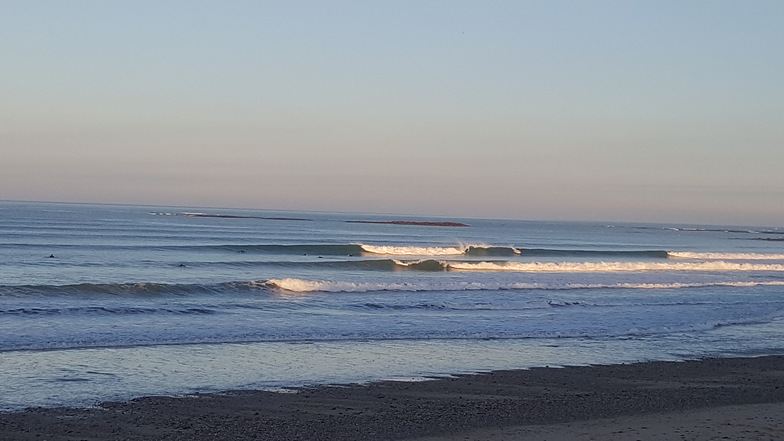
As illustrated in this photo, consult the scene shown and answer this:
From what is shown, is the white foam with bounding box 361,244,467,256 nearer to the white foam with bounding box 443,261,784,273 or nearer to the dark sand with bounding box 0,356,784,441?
the white foam with bounding box 443,261,784,273

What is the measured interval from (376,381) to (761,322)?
42.4ft

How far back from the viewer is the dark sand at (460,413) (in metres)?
8.70

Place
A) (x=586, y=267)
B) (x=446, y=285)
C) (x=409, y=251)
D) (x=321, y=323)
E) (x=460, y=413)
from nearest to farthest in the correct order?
(x=460, y=413) < (x=321, y=323) < (x=446, y=285) < (x=586, y=267) < (x=409, y=251)

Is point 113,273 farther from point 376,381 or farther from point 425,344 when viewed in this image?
point 376,381

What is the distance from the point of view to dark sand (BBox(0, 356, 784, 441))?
870 centimetres

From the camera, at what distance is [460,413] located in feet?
32.1

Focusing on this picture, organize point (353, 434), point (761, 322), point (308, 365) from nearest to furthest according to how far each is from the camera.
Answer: point (353, 434), point (308, 365), point (761, 322)

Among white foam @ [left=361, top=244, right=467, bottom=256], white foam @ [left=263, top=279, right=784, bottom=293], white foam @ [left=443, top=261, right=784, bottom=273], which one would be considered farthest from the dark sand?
white foam @ [left=361, top=244, right=467, bottom=256]

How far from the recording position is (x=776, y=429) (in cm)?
909

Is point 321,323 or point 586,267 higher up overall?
point 586,267

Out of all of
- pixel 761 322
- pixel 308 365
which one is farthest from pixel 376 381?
pixel 761 322

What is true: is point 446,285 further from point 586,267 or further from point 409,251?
point 409,251

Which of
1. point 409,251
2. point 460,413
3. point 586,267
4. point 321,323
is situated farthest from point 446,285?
point 409,251

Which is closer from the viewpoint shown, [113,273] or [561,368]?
[561,368]
